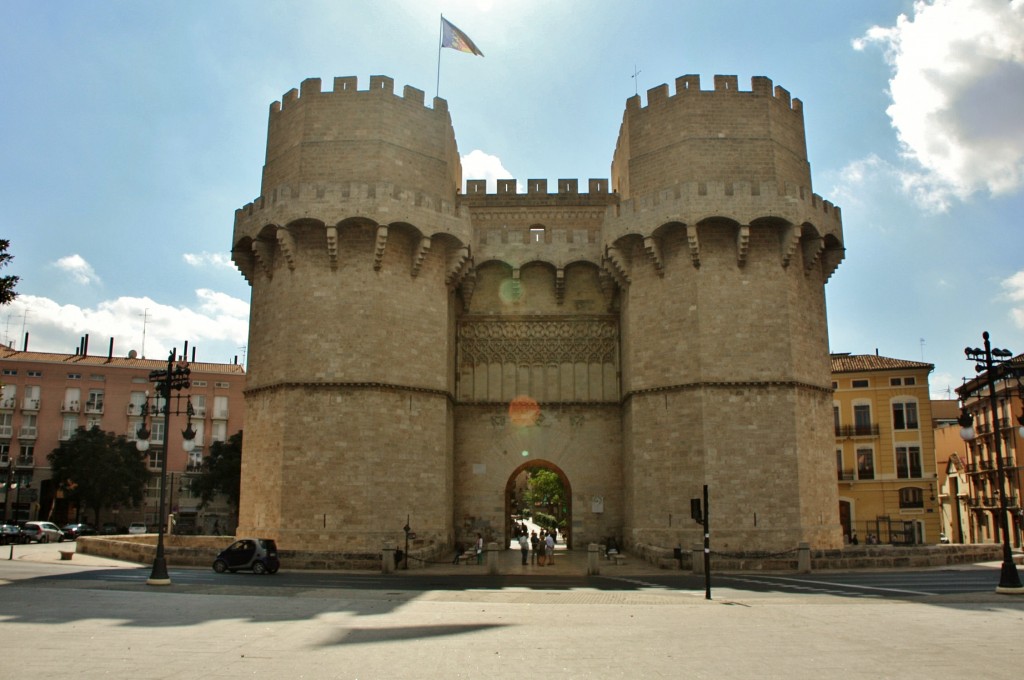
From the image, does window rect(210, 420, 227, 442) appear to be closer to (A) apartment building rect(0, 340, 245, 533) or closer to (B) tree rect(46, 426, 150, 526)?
(A) apartment building rect(0, 340, 245, 533)

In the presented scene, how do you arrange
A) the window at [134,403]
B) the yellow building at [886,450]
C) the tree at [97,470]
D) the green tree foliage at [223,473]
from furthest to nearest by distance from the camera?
the window at [134,403] < the tree at [97,470] < the green tree foliage at [223,473] < the yellow building at [886,450]

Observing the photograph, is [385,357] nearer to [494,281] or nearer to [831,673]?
[494,281]

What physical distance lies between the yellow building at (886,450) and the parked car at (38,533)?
1474 inches

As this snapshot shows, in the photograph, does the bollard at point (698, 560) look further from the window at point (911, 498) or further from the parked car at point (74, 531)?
the parked car at point (74, 531)

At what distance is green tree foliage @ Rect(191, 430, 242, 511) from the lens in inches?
1844

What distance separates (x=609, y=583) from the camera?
18500 millimetres

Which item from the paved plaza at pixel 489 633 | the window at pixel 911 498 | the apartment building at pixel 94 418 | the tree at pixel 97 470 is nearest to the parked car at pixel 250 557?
the paved plaza at pixel 489 633

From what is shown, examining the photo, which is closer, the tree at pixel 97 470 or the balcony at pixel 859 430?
the balcony at pixel 859 430

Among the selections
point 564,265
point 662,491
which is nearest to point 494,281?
point 564,265

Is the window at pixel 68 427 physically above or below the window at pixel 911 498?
above

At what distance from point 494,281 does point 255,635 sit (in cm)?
2045

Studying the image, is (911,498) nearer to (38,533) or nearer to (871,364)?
(871,364)

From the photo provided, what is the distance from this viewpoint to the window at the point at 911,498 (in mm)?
37344

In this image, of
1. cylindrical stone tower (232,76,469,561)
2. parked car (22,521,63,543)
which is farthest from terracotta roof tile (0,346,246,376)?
cylindrical stone tower (232,76,469,561)
